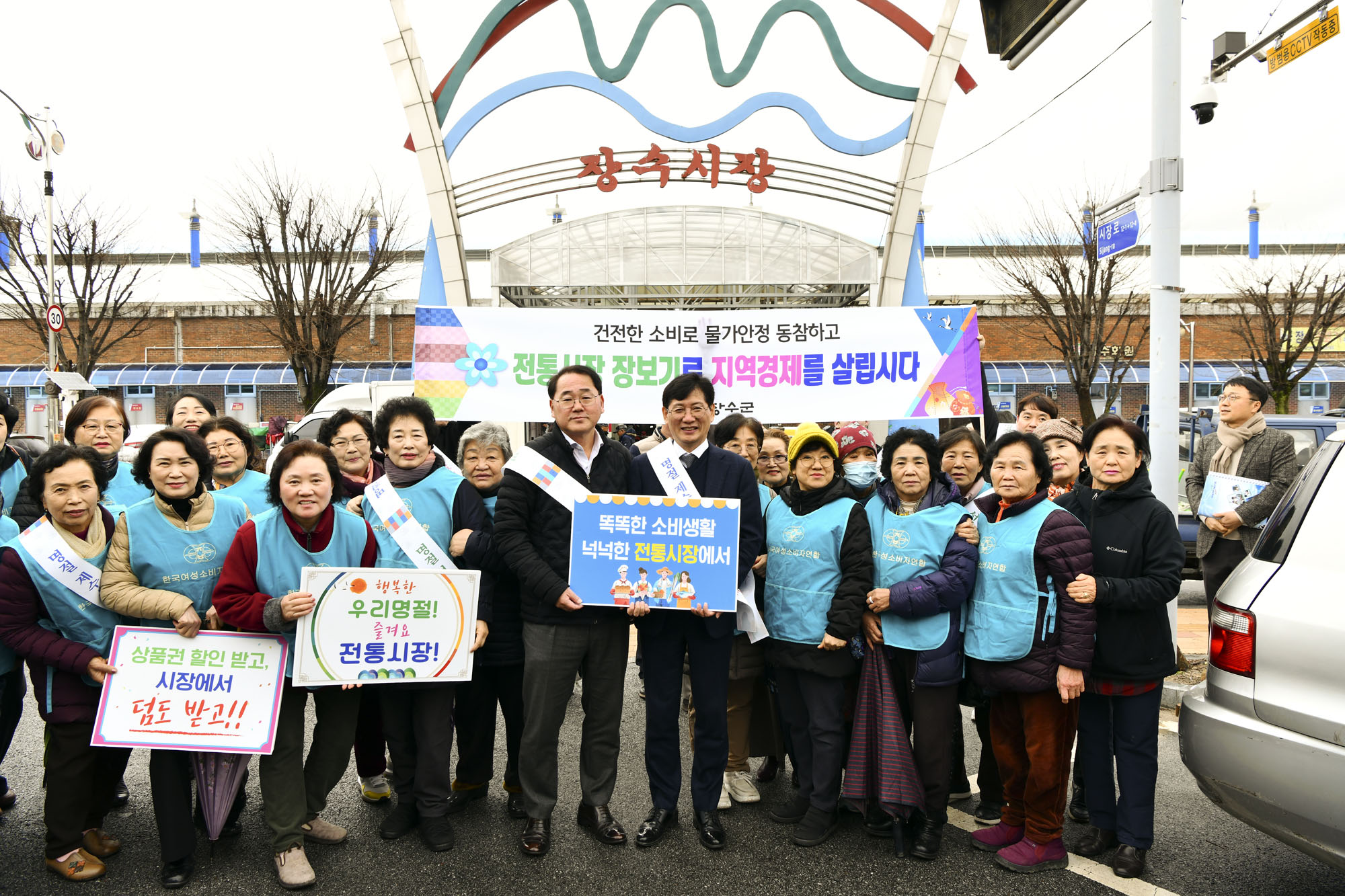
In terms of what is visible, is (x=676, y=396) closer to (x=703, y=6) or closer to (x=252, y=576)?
(x=252, y=576)

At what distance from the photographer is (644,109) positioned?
8.38 m

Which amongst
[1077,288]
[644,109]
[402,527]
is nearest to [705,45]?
[644,109]

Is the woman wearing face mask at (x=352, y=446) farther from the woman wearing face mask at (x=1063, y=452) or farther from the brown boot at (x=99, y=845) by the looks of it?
the woman wearing face mask at (x=1063, y=452)

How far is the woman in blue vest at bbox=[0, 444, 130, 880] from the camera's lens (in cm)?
317

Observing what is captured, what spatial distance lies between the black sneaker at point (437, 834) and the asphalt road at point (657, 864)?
37 millimetres

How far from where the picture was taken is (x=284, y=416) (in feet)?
92.4

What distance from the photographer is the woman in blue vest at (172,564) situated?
3.21 m

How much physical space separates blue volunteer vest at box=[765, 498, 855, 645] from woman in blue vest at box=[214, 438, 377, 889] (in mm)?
1876

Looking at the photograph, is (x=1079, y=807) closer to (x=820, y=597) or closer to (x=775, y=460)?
(x=820, y=597)

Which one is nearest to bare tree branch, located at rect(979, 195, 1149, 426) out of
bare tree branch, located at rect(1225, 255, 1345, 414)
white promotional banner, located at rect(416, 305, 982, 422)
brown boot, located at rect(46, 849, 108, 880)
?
bare tree branch, located at rect(1225, 255, 1345, 414)

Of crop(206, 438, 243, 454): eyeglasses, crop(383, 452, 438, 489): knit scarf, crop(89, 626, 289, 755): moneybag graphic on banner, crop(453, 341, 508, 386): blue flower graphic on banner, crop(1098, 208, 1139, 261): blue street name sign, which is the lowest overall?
crop(89, 626, 289, 755): moneybag graphic on banner

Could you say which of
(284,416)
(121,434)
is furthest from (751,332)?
(284,416)

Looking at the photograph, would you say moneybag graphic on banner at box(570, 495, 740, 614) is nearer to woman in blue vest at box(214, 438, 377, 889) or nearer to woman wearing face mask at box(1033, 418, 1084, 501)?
woman in blue vest at box(214, 438, 377, 889)

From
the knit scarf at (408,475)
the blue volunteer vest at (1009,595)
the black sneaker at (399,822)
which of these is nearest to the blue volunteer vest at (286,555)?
the knit scarf at (408,475)
